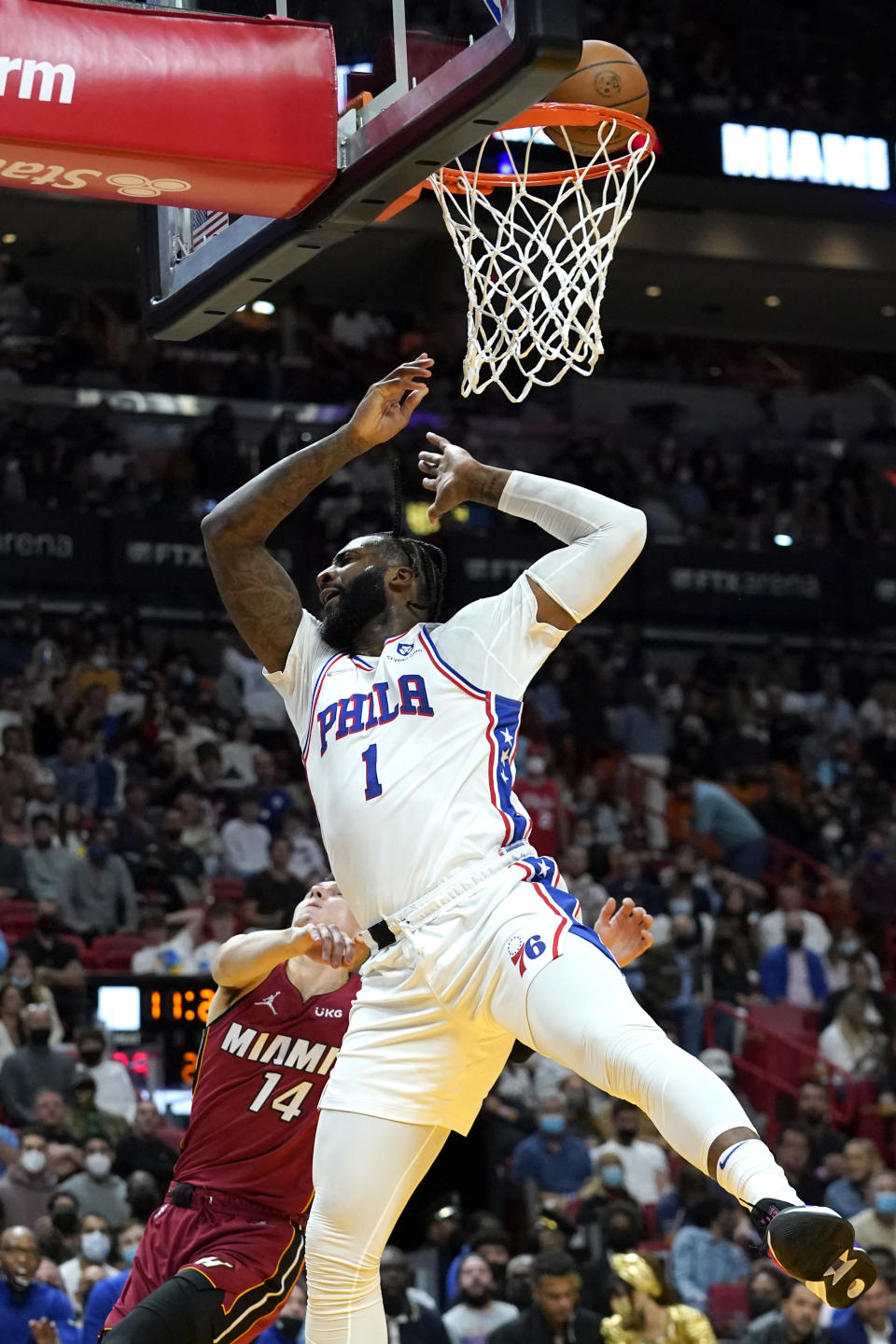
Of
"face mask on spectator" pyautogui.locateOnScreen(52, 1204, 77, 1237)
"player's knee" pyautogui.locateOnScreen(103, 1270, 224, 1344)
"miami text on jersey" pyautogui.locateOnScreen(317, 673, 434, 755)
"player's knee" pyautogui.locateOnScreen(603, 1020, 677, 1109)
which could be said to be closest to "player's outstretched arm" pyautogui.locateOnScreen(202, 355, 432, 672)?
"miami text on jersey" pyautogui.locateOnScreen(317, 673, 434, 755)

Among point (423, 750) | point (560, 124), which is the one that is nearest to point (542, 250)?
point (560, 124)

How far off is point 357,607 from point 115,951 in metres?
8.33

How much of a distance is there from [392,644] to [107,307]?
58.6ft

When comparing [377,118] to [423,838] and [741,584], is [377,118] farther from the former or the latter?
[741,584]

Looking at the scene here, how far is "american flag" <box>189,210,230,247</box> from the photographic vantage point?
5.96m

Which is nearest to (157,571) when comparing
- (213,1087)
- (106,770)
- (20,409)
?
(20,409)

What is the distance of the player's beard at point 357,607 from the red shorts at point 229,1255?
1918 mm

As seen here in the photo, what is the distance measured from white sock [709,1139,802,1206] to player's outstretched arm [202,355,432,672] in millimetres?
2127

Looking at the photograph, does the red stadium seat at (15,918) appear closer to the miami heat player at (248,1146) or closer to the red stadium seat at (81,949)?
the red stadium seat at (81,949)

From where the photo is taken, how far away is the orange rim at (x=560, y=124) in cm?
613

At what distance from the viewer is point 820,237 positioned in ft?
74.9

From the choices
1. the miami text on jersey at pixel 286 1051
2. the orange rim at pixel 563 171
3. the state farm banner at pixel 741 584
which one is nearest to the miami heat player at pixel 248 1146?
the miami text on jersey at pixel 286 1051

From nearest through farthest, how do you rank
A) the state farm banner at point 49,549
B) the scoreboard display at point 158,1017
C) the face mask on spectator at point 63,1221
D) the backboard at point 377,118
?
the backboard at point 377,118
the face mask on spectator at point 63,1221
the scoreboard display at point 158,1017
the state farm banner at point 49,549

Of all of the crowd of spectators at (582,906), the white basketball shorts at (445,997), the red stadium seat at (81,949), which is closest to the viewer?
the white basketball shorts at (445,997)
